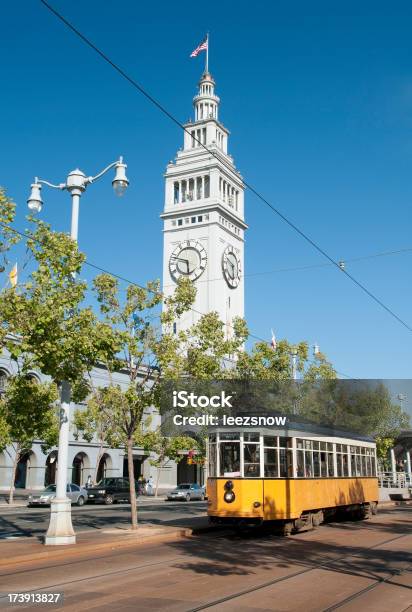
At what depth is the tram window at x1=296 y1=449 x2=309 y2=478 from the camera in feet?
63.2

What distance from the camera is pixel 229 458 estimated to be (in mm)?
18719

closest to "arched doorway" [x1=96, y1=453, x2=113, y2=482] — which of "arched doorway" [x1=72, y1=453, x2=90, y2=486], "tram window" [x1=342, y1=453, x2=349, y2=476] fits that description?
"arched doorway" [x1=72, y1=453, x2=90, y2=486]

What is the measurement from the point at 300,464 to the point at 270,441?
1.52m

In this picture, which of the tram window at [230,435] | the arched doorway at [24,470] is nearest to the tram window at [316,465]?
the tram window at [230,435]

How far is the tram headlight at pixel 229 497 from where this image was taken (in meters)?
18.1

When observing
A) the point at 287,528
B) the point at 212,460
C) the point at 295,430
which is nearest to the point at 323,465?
the point at 295,430

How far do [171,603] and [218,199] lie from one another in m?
77.4

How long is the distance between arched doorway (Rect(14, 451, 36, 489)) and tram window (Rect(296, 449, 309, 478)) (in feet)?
111

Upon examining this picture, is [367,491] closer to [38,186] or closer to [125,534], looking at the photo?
[125,534]

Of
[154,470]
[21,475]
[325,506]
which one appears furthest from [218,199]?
[325,506]

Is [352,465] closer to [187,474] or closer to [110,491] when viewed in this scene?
[110,491]

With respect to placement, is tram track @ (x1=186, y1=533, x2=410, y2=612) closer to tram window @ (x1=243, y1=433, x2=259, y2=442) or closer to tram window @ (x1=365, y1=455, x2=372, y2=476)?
tram window @ (x1=243, y1=433, x2=259, y2=442)

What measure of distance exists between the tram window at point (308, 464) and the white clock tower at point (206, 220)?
57282 millimetres

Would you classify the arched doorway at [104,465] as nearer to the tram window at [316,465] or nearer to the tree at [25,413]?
the tree at [25,413]
